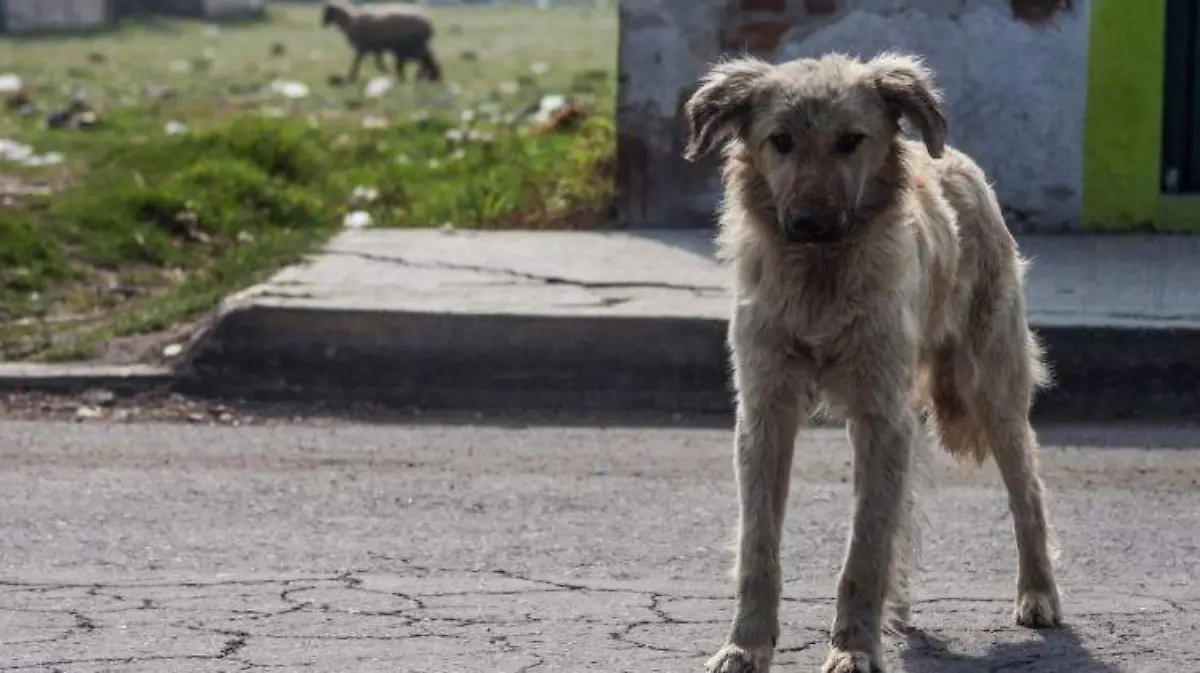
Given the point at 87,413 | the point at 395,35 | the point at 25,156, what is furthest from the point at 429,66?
the point at 87,413

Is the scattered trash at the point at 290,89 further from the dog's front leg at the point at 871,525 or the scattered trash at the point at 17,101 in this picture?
Result: the dog's front leg at the point at 871,525

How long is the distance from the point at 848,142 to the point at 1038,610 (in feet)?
4.55

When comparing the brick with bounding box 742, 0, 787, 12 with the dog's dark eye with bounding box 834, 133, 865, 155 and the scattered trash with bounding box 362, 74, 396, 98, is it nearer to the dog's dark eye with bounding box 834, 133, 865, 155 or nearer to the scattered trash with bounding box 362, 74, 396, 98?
the dog's dark eye with bounding box 834, 133, 865, 155

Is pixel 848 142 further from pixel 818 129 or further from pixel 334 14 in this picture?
pixel 334 14

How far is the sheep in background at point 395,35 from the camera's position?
29844 mm

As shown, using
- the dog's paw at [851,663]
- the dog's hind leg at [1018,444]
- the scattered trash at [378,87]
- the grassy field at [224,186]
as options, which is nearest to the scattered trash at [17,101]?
the grassy field at [224,186]

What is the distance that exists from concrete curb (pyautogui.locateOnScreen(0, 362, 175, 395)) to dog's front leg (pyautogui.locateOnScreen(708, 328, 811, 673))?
405 cm

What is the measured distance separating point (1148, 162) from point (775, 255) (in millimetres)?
6238

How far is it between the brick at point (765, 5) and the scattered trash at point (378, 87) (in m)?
13.3

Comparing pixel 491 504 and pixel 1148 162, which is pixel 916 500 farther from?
pixel 1148 162

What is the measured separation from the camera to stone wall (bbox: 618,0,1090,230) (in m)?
11.1

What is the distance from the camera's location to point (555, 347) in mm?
8984

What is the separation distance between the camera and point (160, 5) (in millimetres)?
49062

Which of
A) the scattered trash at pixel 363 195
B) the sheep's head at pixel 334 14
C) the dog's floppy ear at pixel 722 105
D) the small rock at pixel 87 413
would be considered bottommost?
the small rock at pixel 87 413
